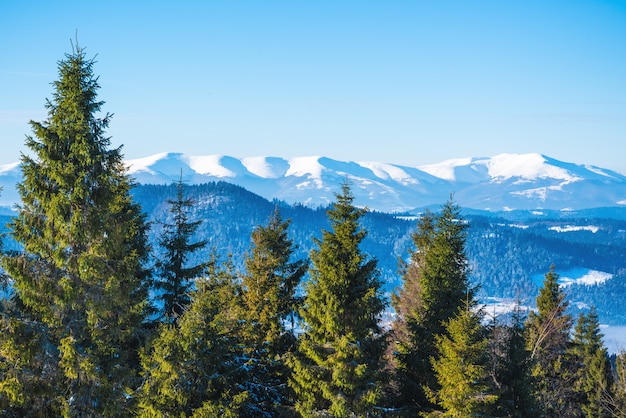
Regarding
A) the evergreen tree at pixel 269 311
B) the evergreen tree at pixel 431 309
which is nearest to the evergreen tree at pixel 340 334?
the evergreen tree at pixel 269 311

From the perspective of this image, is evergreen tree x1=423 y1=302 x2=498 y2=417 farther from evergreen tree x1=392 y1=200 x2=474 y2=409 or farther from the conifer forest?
evergreen tree x1=392 y1=200 x2=474 y2=409

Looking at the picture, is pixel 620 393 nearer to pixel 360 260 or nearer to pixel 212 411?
pixel 360 260

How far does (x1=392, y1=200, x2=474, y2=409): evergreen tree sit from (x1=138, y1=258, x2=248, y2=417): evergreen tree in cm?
801

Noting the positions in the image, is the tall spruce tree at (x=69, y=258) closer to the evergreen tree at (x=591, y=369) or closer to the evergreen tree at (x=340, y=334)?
the evergreen tree at (x=340, y=334)

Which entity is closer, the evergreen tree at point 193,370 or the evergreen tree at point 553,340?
the evergreen tree at point 193,370

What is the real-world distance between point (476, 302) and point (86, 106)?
1974 cm

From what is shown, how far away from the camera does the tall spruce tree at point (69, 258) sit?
15.2 meters

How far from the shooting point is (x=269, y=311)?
25359 millimetres

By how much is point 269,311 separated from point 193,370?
800 cm

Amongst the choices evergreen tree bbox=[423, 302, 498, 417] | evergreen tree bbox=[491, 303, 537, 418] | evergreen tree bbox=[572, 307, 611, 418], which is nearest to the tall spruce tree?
evergreen tree bbox=[423, 302, 498, 417]

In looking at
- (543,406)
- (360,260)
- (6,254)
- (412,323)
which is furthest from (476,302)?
(6,254)

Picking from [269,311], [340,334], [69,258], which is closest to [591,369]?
[269,311]

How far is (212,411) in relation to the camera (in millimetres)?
17016

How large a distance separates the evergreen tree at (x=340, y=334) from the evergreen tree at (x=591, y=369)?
27246 millimetres
